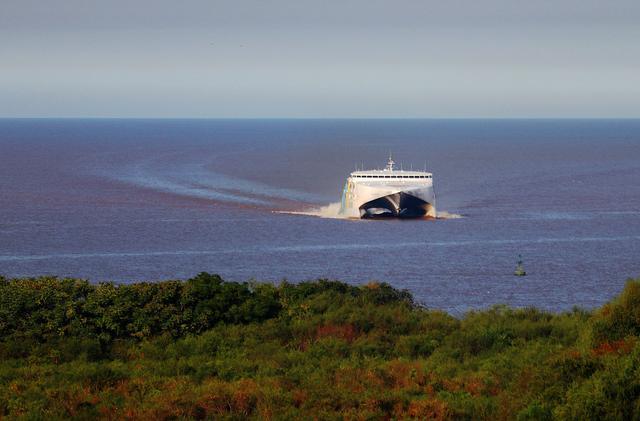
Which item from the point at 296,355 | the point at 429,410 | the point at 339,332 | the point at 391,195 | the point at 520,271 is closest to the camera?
the point at 429,410

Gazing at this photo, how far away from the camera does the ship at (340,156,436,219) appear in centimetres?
7338

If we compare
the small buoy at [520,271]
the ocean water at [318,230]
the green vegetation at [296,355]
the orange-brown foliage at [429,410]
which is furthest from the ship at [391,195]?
the orange-brown foliage at [429,410]

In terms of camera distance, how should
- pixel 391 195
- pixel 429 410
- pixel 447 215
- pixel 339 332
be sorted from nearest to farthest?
pixel 429 410, pixel 339 332, pixel 391 195, pixel 447 215

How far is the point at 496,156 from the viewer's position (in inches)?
5842

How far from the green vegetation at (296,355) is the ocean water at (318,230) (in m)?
10.4

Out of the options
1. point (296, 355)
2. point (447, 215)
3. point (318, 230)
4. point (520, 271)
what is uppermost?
point (296, 355)

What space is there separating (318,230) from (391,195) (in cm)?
1027

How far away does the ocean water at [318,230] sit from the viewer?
158 feet

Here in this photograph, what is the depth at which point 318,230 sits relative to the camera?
65.1m

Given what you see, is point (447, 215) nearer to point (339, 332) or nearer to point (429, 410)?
point (339, 332)

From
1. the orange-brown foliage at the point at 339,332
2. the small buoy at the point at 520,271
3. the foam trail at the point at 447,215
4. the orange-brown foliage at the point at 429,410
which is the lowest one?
the foam trail at the point at 447,215

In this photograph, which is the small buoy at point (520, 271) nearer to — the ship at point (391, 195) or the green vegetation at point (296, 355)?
the green vegetation at point (296, 355)

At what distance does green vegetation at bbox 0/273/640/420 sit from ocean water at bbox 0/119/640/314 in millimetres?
10414

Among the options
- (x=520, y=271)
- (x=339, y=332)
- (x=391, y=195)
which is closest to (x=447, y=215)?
(x=391, y=195)
